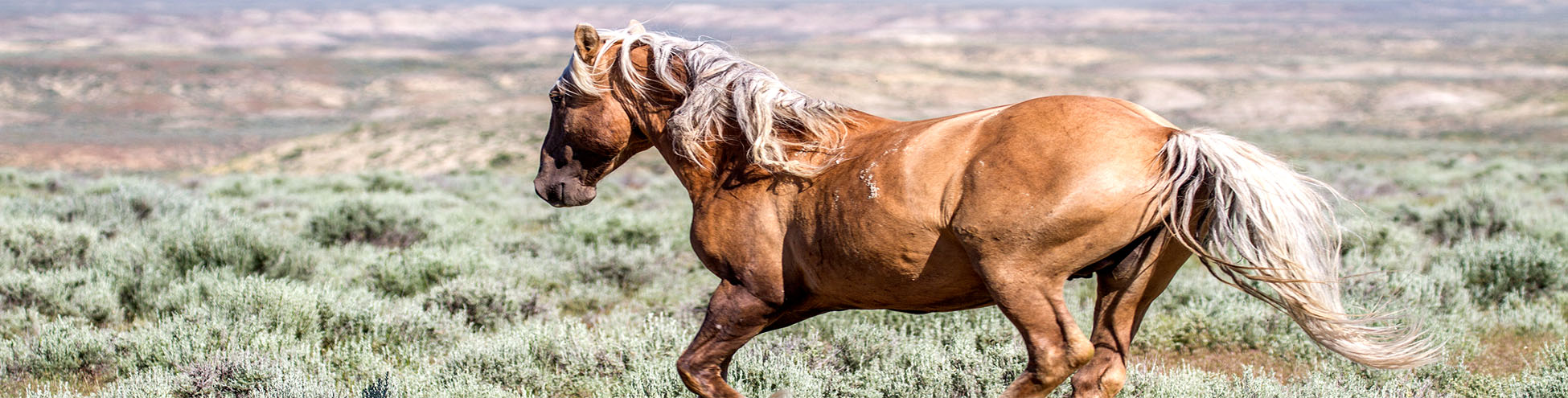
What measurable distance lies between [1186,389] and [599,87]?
102 inches

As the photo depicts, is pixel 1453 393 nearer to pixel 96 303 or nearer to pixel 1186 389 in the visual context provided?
pixel 1186 389

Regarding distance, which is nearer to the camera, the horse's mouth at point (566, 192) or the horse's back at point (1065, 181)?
the horse's back at point (1065, 181)

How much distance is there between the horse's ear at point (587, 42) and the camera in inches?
142

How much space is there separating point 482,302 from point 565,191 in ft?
9.18

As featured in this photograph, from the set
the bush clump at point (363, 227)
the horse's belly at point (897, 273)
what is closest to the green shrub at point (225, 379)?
the horse's belly at point (897, 273)

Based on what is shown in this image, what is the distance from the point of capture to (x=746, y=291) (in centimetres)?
335

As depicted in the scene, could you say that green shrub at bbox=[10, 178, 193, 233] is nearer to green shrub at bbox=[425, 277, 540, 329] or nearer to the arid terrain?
the arid terrain

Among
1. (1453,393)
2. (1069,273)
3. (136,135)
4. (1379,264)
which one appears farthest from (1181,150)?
(136,135)

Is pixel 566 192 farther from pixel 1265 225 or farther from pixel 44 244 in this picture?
pixel 44 244

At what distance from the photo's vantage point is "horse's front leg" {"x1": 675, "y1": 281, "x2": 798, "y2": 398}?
132 inches

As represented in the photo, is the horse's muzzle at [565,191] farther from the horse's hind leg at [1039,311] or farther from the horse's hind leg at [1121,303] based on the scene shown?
the horse's hind leg at [1121,303]

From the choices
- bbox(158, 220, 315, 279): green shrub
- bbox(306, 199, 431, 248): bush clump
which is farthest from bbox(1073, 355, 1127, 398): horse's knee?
bbox(306, 199, 431, 248): bush clump

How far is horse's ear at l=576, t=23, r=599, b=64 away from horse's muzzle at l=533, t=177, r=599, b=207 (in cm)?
46

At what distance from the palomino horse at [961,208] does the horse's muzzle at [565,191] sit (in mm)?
174
